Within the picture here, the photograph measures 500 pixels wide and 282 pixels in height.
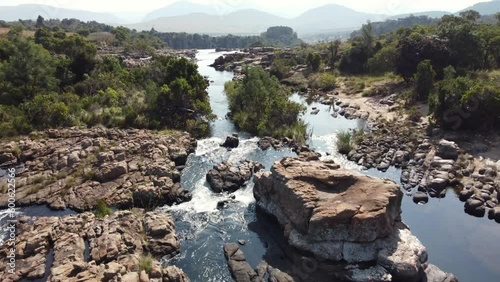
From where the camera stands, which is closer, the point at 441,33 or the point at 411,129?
the point at 411,129

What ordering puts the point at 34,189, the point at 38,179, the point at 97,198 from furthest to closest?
the point at 38,179
the point at 34,189
the point at 97,198

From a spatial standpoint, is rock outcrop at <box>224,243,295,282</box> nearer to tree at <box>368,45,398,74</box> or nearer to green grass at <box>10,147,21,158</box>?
green grass at <box>10,147,21,158</box>

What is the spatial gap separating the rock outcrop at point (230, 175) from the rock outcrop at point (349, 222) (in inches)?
268

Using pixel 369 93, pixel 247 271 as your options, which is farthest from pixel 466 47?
pixel 247 271

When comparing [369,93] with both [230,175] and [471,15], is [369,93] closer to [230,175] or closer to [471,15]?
[230,175]

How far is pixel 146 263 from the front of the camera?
22.8m

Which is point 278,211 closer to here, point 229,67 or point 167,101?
point 167,101

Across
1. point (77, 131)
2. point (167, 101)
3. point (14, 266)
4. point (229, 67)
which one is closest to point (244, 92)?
point (167, 101)

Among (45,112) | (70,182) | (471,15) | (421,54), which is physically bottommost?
(70,182)

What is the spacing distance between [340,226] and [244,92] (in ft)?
114

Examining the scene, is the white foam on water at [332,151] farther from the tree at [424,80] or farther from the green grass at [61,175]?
the green grass at [61,175]

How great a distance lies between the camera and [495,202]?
30.5 m

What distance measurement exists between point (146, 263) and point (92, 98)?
37340 mm

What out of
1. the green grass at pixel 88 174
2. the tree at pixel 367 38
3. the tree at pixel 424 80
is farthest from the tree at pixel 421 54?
the green grass at pixel 88 174
